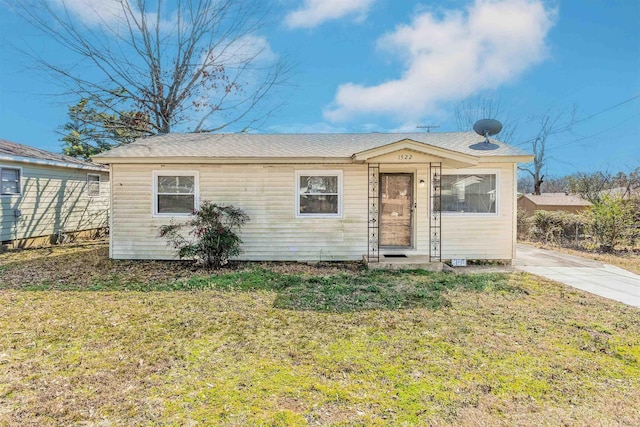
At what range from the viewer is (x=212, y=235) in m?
6.71

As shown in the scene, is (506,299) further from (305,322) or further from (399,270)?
(305,322)

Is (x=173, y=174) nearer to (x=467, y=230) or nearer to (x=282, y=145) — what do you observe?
(x=282, y=145)

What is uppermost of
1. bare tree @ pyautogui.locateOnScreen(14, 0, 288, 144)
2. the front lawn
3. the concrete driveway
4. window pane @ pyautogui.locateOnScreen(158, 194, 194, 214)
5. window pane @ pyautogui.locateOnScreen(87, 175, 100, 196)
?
bare tree @ pyautogui.locateOnScreen(14, 0, 288, 144)

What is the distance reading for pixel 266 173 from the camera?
7.62m

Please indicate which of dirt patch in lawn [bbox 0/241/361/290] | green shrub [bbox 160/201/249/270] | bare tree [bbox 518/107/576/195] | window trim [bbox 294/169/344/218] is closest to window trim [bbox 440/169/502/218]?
window trim [bbox 294/169/344/218]

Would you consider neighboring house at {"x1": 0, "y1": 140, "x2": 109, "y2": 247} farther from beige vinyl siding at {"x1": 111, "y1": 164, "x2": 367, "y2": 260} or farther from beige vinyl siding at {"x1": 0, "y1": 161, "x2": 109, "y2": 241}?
beige vinyl siding at {"x1": 111, "y1": 164, "x2": 367, "y2": 260}

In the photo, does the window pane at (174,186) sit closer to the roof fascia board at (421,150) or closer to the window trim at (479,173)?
the roof fascia board at (421,150)

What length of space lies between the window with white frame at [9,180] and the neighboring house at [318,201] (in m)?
4.29

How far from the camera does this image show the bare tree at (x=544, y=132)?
26312 millimetres

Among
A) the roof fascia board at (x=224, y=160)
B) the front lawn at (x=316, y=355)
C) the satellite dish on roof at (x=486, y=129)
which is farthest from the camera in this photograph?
the satellite dish on roof at (x=486, y=129)

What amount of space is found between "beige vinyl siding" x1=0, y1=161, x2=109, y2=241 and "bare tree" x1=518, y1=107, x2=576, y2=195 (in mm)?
29008

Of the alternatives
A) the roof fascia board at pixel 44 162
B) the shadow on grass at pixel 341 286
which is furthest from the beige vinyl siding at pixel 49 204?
the shadow on grass at pixel 341 286

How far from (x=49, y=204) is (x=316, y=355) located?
38.5ft

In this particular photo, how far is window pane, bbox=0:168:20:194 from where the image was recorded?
9.19 metres
